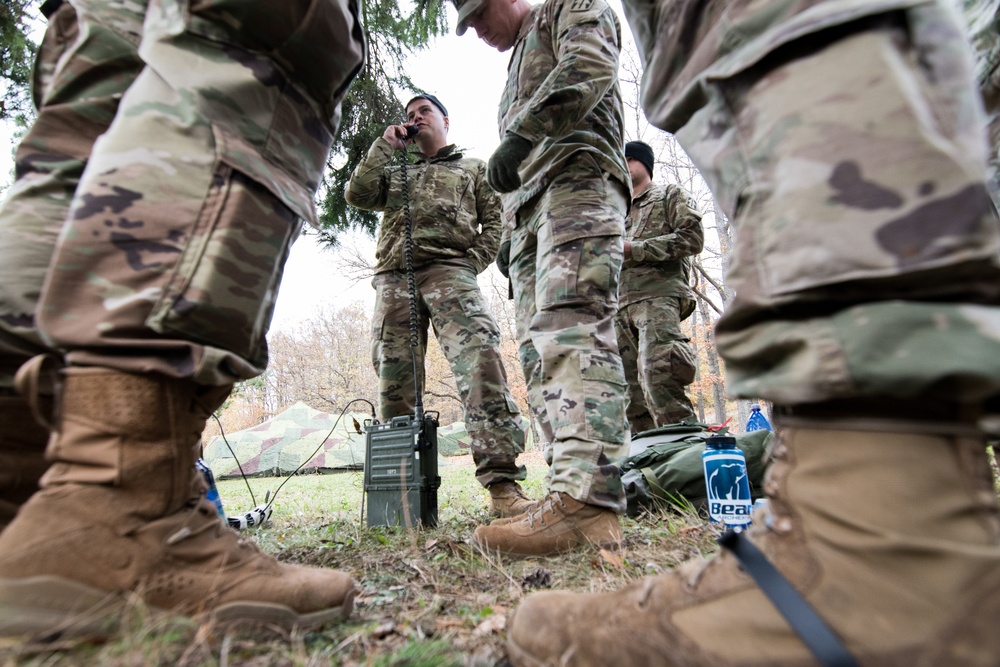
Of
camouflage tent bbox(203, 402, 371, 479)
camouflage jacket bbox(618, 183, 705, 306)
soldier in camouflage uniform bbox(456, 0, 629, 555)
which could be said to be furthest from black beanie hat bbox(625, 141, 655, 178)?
camouflage tent bbox(203, 402, 371, 479)

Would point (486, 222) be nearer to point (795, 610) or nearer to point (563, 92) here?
point (563, 92)

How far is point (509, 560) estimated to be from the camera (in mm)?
1632

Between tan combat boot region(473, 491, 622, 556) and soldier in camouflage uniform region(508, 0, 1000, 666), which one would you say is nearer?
soldier in camouflage uniform region(508, 0, 1000, 666)

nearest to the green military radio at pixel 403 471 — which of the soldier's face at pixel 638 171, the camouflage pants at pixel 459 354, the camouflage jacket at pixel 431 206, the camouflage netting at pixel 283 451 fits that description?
the camouflage pants at pixel 459 354

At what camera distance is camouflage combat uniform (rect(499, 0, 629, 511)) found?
1.74m

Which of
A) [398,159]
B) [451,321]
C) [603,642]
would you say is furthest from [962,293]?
[398,159]

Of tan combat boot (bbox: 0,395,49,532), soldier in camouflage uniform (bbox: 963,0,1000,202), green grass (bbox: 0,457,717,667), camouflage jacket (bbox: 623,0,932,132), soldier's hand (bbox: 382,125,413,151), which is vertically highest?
soldier's hand (bbox: 382,125,413,151)

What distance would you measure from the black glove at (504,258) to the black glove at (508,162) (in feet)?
1.76

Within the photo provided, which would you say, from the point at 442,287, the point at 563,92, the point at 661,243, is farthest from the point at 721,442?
the point at 661,243

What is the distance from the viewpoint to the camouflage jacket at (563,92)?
6.22 ft

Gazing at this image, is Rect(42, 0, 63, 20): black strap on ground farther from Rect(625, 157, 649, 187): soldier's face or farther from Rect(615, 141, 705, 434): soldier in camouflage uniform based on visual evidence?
Rect(625, 157, 649, 187): soldier's face

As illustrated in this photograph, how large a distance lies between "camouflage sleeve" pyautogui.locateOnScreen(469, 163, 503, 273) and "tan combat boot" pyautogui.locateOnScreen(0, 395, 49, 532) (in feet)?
8.65

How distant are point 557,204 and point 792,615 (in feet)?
5.58

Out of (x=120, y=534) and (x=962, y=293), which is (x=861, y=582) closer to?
(x=962, y=293)
